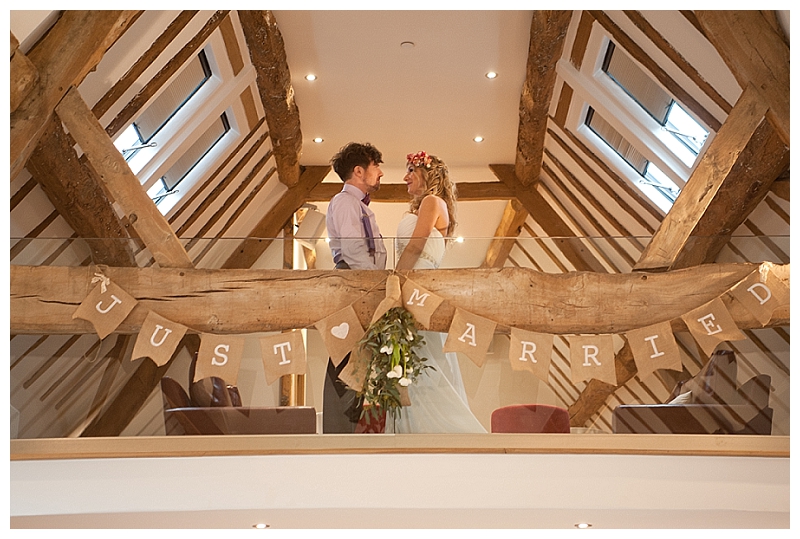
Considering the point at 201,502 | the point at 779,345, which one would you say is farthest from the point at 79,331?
the point at 779,345

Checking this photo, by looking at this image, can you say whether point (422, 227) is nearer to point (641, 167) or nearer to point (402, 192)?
point (641, 167)

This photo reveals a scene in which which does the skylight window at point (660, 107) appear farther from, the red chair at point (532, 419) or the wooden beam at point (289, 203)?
the wooden beam at point (289, 203)

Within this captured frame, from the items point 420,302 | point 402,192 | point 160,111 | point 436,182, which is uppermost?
point 402,192

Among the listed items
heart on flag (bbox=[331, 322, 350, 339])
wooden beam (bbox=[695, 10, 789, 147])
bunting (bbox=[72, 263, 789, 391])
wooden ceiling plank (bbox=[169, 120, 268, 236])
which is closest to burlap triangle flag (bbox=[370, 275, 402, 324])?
bunting (bbox=[72, 263, 789, 391])

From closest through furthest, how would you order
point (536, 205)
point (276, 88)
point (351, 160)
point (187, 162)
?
1. point (351, 160)
2. point (276, 88)
3. point (187, 162)
4. point (536, 205)

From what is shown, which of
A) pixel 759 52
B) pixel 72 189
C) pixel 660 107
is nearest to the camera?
pixel 759 52

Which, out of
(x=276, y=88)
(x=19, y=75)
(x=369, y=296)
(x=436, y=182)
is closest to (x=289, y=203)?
(x=276, y=88)

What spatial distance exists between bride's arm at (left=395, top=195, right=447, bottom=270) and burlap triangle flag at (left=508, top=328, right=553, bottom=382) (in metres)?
0.52

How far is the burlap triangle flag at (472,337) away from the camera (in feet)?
11.7

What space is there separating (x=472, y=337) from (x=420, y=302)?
25 centimetres

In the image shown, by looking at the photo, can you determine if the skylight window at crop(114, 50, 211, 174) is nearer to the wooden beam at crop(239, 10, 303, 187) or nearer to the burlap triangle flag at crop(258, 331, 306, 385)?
the wooden beam at crop(239, 10, 303, 187)

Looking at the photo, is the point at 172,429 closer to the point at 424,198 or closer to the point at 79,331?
the point at 79,331

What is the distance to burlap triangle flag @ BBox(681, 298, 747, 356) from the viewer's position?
3.58 metres

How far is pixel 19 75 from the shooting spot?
12.0ft
